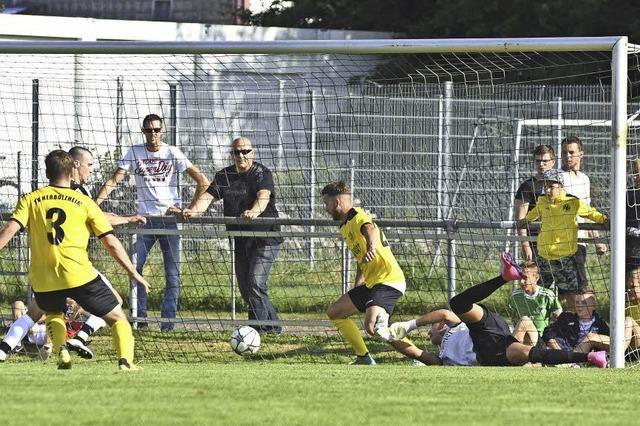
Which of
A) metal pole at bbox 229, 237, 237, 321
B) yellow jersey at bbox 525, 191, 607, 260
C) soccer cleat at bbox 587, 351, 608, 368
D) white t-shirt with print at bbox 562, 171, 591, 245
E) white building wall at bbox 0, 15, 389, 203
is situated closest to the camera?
soccer cleat at bbox 587, 351, 608, 368

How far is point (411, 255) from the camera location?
14.6 m

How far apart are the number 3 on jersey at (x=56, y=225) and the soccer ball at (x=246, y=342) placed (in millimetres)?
2918

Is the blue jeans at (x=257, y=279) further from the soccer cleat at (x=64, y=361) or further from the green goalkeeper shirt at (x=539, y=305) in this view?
the soccer cleat at (x=64, y=361)

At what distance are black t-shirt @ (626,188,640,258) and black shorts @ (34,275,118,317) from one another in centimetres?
475

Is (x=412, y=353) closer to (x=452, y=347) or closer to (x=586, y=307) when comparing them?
(x=452, y=347)

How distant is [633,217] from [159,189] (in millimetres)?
4511

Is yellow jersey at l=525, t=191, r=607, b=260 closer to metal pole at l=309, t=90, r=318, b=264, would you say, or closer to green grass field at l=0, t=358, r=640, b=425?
green grass field at l=0, t=358, r=640, b=425

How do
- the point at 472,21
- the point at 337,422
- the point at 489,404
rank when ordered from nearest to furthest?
the point at 337,422, the point at 489,404, the point at 472,21

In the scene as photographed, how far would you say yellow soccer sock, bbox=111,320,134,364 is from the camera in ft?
31.1

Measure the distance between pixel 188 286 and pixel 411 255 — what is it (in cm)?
238

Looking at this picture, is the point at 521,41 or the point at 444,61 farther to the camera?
the point at 444,61

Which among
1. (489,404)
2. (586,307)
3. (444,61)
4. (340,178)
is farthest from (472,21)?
(489,404)

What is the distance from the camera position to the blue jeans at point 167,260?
1327cm

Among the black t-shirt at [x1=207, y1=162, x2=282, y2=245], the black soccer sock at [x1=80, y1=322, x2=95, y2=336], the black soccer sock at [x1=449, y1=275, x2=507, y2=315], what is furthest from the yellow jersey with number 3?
the black t-shirt at [x1=207, y1=162, x2=282, y2=245]
